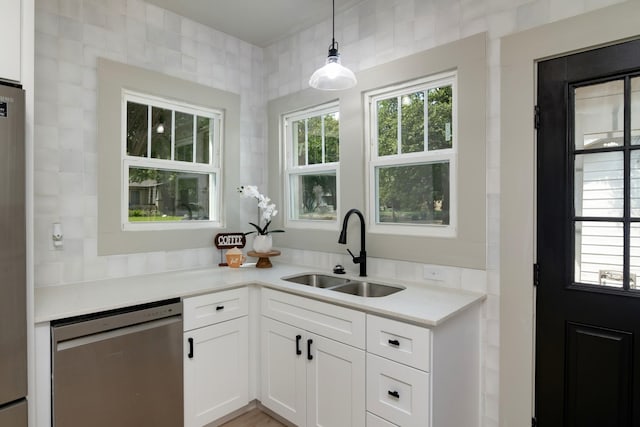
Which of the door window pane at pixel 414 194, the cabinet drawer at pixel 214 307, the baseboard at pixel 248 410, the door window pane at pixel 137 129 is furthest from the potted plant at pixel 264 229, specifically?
the baseboard at pixel 248 410

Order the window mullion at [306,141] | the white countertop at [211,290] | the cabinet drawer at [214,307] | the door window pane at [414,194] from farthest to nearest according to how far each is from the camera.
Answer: the window mullion at [306,141] → the door window pane at [414,194] → the cabinet drawer at [214,307] → the white countertop at [211,290]

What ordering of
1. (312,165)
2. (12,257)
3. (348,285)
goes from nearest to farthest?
1. (12,257)
2. (348,285)
3. (312,165)

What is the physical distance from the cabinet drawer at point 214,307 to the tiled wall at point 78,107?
2.29ft

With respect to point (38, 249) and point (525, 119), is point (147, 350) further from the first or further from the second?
point (525, 119)

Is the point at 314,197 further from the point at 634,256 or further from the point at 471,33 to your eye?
the point at 634,256

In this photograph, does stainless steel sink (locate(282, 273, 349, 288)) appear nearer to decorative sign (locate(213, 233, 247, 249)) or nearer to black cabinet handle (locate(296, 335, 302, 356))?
black cabinet handle (locate(296, 335, 302, 356))

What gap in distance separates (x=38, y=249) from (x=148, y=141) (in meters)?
0.99

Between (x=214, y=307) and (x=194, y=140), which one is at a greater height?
(x=194, y=140)

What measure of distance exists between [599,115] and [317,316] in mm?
1691

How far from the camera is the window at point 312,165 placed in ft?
9.20

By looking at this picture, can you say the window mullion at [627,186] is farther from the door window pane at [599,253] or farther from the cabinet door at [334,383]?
the cabinet door at [334,383]

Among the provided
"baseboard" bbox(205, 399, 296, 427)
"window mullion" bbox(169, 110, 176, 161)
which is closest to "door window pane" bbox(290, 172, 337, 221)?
"window mullion" bbox(169, 110, 176, 161)

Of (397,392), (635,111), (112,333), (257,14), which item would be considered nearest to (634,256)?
(635,111)

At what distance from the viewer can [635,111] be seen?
60.6 inches
